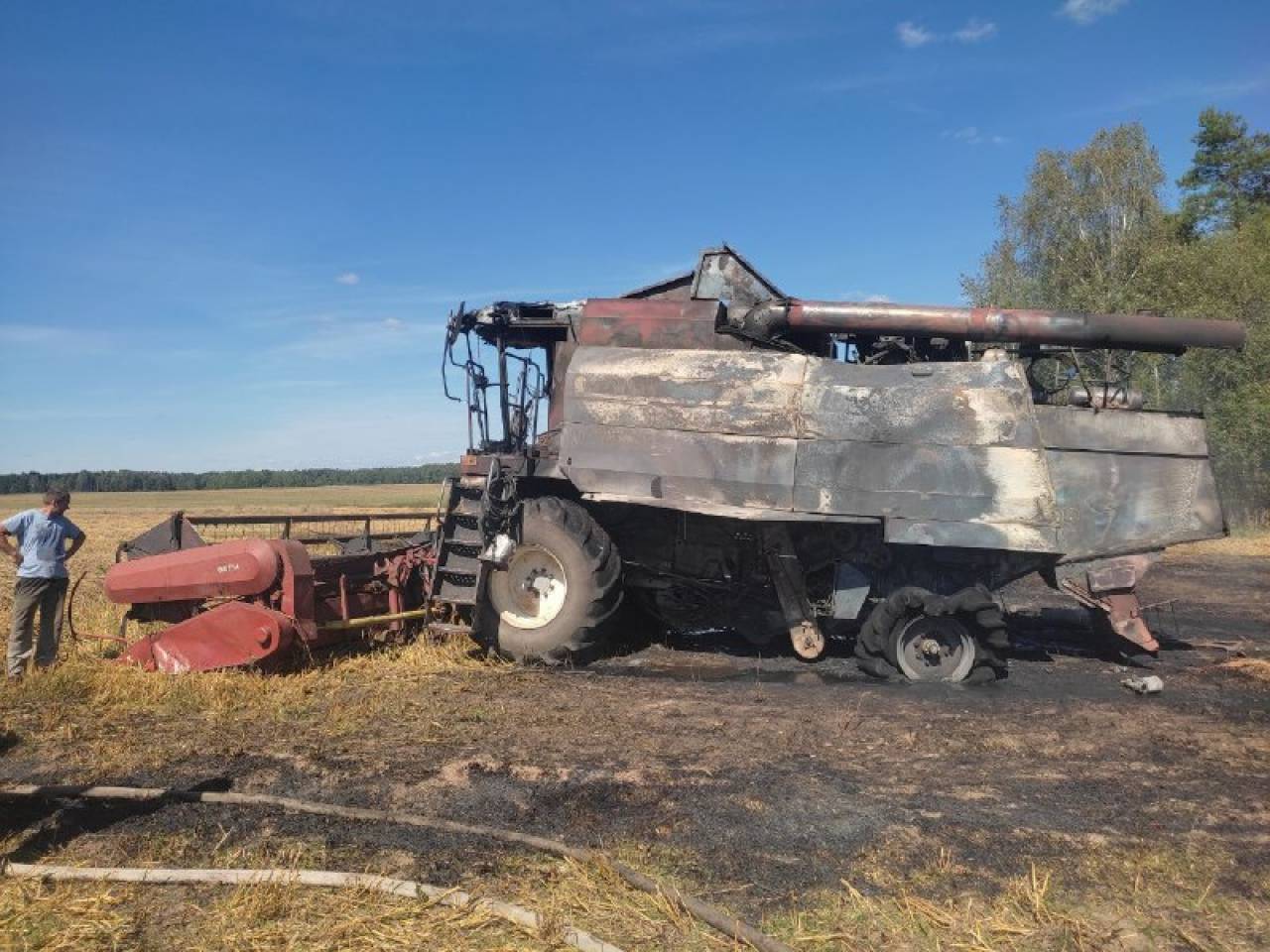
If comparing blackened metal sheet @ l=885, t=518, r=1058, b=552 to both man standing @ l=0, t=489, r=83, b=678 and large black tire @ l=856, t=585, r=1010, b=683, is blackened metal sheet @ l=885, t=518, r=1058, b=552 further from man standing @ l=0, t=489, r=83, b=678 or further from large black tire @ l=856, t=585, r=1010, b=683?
man standing @ l=0, t=489, r=83, b=678

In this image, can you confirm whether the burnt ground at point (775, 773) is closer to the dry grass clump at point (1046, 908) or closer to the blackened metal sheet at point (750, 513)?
the dry grass clump at point (1046, 908)

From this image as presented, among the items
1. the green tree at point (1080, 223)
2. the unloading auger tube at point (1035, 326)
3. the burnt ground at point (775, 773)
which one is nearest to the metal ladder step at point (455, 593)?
the burnt ground at point (775, 773)

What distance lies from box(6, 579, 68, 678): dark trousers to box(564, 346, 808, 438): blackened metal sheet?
4.44 m

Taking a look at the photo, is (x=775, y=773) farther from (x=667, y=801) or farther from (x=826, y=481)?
(x=826, y=481)

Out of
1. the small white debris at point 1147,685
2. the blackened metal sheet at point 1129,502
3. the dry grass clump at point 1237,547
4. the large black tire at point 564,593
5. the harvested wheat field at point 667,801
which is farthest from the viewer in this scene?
the dry grass clump at point 1237,547

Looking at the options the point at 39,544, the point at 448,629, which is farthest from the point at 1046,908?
the point at 39,544

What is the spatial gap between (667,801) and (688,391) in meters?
4.10

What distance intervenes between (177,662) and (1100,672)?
752 centimetres

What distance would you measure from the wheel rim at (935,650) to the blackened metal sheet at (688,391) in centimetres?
189

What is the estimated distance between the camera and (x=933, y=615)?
701cm

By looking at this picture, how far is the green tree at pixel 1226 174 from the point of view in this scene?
34688 mm

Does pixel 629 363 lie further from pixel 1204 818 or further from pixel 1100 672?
pixel 1204 818

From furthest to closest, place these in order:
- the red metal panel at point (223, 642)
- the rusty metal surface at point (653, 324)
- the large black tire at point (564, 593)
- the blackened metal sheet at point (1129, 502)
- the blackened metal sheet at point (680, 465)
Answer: the rusty metal surface at point (653, 324) < the large black tire at point (564, 593) < the blackened metal sheet at point (680, 465) < the blackened metal sheet at point (1129, 502) < the red metal panel at point (223, 642)

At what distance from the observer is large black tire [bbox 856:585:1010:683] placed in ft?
22.9
